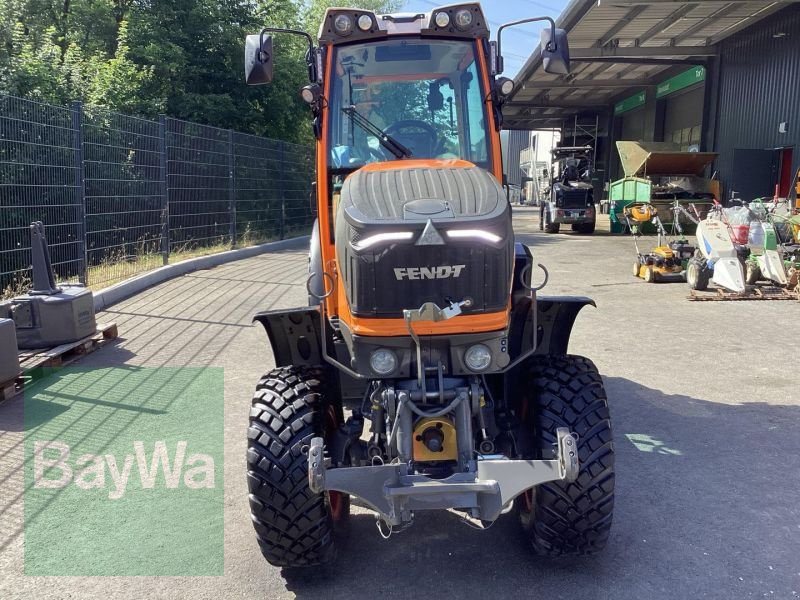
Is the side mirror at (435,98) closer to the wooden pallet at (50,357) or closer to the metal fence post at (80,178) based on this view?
the wooden pallet at (50,357)

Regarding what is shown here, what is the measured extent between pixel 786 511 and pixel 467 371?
2075 millimetres

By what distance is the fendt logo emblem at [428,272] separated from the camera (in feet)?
9.45

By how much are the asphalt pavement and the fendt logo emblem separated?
1.36 m

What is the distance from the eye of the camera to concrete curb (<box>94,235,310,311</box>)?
8949mm

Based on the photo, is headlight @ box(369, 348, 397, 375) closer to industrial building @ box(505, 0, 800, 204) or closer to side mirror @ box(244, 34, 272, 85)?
side mirror @ box(244, 34, 272, 85)

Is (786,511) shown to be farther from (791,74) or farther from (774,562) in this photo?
(791,74)

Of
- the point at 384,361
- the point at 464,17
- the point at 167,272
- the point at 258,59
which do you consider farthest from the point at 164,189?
the point at 384,361

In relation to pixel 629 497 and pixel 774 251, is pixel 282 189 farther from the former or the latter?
pixel 629 497

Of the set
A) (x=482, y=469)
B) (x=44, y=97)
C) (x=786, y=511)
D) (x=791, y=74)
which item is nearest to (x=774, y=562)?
(x=786, y=511)

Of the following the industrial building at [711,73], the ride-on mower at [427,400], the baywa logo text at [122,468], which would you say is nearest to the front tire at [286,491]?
the ride-on mower at [427,400]

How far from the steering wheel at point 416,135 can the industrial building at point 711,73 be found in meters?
14.5

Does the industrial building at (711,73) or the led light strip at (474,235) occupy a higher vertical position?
the industrial building at (711,73)

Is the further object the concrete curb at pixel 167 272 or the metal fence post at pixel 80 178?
the concrete curb at pixel 167 272

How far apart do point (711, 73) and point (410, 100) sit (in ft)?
69.4
